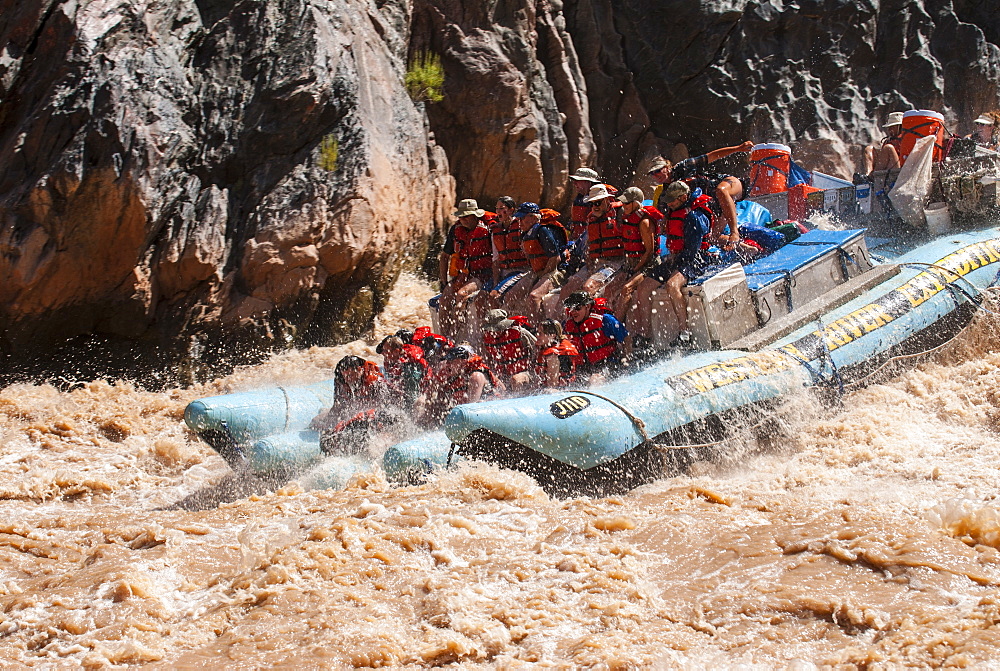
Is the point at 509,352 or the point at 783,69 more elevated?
the point at 783,69

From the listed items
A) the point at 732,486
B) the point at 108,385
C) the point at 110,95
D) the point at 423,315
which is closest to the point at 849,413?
the point at 732,486

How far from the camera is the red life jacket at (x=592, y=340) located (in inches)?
228

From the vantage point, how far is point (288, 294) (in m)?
8.57

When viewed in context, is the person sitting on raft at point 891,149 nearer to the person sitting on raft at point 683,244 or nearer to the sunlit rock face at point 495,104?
the person sitting on raft at point 683,244

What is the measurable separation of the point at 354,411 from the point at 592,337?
1.69 m

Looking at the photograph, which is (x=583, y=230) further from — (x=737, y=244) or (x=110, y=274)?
(x=110, y=274)

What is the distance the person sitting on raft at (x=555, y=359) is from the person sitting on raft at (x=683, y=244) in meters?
0.78

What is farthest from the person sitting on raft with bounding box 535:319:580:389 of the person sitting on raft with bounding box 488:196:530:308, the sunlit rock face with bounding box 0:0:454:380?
the sunlit rock face with bounding box 0:0:454:380

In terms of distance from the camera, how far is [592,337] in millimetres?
5812

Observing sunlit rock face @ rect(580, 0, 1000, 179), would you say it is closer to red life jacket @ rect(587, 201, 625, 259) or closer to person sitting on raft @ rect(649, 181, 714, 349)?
red life jacket @ rect(587, 201, 625, 259)

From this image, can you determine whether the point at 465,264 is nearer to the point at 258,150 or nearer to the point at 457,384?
the point at 457,384

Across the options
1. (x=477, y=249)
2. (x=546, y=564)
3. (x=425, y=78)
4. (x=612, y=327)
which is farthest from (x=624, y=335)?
(x=425, y=78)

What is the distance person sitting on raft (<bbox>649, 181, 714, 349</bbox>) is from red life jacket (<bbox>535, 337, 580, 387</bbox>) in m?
0.77

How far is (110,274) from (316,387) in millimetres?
2426
